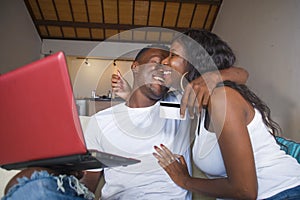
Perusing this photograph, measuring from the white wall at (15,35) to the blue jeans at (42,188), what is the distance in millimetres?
2706

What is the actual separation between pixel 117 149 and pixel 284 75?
3.99 ft

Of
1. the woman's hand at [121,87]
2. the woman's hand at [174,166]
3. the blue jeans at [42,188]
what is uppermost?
the blue jeans at [42,188]

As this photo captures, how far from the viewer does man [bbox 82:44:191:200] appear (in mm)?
1143

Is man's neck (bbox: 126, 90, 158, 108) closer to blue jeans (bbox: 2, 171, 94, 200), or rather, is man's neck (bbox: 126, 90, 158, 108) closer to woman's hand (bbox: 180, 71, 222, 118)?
woman's hand (bbox: 180, 71, 222, 118)

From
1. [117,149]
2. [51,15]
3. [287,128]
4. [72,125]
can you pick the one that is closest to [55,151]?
[72,125]

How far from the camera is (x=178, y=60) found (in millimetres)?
1069

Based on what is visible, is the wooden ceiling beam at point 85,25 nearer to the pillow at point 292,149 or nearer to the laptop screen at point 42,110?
the pillow at point 292,149

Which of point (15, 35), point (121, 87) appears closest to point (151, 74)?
point (121, 87)

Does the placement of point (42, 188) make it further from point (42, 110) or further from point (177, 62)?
point (177, 62)

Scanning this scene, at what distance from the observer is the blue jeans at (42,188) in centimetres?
58

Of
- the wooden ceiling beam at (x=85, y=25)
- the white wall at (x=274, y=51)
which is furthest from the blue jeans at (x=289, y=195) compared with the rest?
the wooden ceiling beam at (x=85, y=25)

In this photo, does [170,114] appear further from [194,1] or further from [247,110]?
[194,1]

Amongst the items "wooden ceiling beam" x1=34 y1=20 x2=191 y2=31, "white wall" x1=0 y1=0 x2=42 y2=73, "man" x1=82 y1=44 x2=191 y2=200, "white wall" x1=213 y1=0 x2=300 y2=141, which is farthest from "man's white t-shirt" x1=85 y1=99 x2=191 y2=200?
"wooden ceiling beam" x1=34 y1=20 x2=191 y2=31

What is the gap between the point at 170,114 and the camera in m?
1.03
